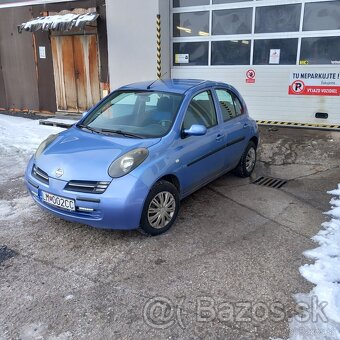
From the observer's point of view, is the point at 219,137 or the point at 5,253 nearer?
the point at 5,253

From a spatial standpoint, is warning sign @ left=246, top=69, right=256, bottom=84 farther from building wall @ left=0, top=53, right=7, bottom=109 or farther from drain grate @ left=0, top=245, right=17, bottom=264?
building wall @ left=0, top=53, right=7, bottom=109

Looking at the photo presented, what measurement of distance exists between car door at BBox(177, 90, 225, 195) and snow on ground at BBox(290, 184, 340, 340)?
1.51 metres

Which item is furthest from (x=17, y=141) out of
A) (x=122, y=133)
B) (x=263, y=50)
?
(x=263, y=50)

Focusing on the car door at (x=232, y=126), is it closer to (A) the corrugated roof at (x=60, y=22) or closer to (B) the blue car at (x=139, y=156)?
(B) the blue car at (x=139, y=156)

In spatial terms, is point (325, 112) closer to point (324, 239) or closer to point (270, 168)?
point (270, 168)

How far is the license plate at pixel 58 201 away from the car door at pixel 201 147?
125cm

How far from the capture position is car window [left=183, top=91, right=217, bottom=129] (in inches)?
178

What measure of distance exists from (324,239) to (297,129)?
19.9 ft

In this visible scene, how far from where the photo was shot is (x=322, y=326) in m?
2.70

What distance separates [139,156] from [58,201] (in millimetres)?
933

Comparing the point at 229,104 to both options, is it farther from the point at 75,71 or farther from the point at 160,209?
the point at 75,71

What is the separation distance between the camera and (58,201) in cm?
377

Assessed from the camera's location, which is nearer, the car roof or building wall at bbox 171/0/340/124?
the car roof

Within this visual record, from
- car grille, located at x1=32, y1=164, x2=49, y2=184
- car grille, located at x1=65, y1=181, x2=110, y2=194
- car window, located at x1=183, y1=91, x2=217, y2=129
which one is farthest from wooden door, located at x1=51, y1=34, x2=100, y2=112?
car grille, located at x1=65, y1=181, x2=110, y2=194
